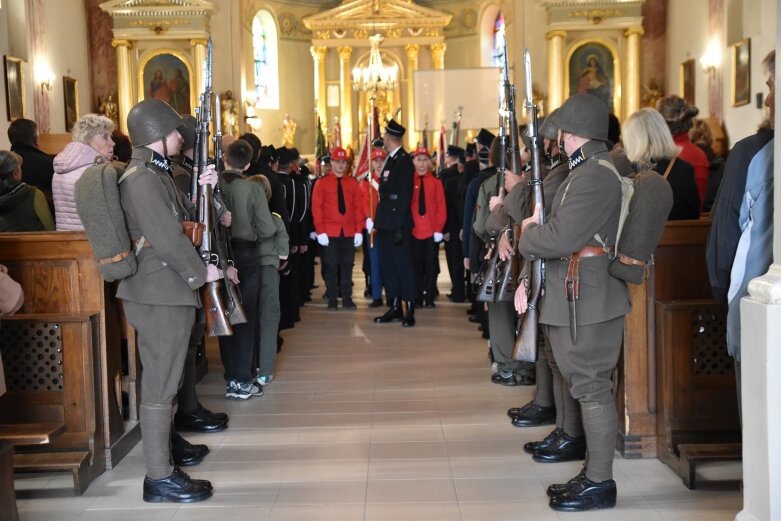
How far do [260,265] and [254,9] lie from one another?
1740cm

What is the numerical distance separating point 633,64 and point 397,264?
38.1 ft

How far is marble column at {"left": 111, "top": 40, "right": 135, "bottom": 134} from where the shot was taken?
18.8 m

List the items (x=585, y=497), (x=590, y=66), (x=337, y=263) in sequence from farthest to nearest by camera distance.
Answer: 1. (x=590, y=66)
2. (x=337, y=263)
3. (x=585, y=497)

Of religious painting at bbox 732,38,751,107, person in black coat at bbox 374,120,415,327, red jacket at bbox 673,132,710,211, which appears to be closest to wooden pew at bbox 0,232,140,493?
red jacket at bbox 673,132,710,211

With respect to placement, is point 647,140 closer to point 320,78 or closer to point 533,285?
point 533,285

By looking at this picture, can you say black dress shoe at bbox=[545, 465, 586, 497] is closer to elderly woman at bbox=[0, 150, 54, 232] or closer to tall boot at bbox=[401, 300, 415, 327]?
elderly woman at bbox=[0, 150, 54, 232]

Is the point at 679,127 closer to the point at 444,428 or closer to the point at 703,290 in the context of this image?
the point at 703,290

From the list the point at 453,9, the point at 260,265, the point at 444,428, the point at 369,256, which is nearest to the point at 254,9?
the point at 453,9

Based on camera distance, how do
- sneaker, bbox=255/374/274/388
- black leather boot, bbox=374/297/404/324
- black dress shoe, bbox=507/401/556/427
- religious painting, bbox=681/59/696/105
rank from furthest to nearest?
religious painting, bbox=681/59/696/105, black leather boot, bbox=374/297/404/324, sneaker, bbox=255/374/274/388, black dress shoe, bbox=507/401/556/427

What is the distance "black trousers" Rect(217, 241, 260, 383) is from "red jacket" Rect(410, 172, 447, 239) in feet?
11.2

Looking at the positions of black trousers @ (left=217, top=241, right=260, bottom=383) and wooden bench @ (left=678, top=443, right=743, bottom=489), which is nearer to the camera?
wooden bench @ (left=678, top=443, right=743, bottom=489)

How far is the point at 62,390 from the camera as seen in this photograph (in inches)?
184

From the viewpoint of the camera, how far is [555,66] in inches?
746

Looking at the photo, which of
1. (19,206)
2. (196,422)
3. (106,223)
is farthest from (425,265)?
(106,223)
